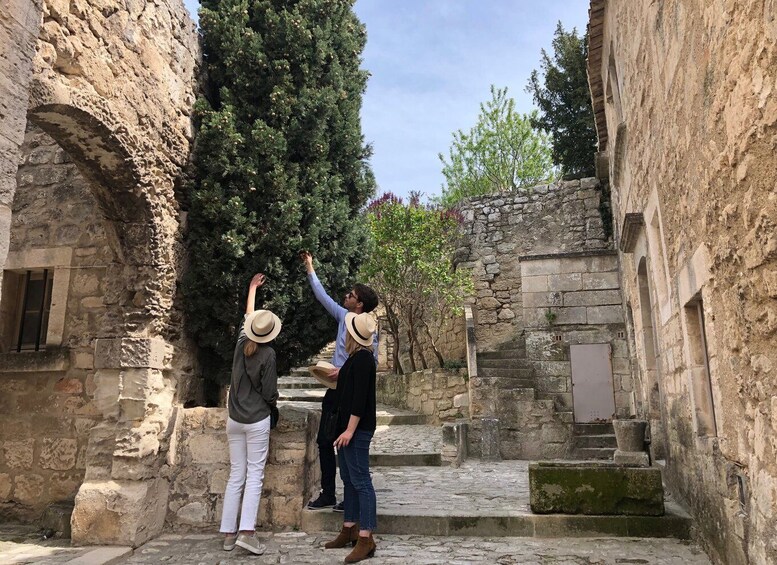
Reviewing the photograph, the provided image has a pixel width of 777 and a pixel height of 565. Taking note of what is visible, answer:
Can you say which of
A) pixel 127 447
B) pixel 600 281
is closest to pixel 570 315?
pixel 600 281

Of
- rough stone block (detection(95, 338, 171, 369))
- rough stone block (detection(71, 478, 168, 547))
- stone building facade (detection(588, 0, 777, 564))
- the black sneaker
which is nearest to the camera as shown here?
stone building facade (detection(588, 0, 777, 564))

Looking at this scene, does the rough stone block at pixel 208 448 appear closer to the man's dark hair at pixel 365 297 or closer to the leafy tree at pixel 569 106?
the man's dark hair at pixel 365 297

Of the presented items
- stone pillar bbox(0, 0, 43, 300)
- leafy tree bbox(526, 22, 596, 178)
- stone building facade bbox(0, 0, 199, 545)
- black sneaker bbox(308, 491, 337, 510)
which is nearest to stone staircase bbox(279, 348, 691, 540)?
black sneaker bbox(308, 491, 337, 510)

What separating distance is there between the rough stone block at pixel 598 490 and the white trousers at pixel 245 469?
2.16 meters

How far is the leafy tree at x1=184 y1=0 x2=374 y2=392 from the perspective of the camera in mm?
5113

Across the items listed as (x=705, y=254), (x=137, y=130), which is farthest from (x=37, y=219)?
(x=705, y=254)

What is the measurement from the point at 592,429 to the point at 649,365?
2.85 meters

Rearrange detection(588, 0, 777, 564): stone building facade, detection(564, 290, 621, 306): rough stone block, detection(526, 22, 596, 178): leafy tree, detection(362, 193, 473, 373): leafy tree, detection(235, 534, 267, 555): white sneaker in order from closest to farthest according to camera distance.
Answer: detection(588, 0, 777, 564): stone building facade, detection(235, 534, 267, 555): white sneaker, detection(564, 290, 621, 306): rough stone block, detection(362, 193, 473, 373): leafy tree, detection(526, 22, 596, 178): leafy tree

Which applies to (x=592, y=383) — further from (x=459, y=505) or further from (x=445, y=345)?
(x=459, y=505)

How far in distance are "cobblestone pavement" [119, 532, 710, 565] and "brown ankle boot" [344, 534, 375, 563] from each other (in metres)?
0.06

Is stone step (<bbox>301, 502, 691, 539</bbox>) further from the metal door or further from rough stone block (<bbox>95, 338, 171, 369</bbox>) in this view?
the metal door

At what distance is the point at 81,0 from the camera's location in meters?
3.95

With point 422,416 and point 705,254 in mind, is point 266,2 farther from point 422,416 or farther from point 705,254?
point 422,416

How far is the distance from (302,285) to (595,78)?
6.60 metres
